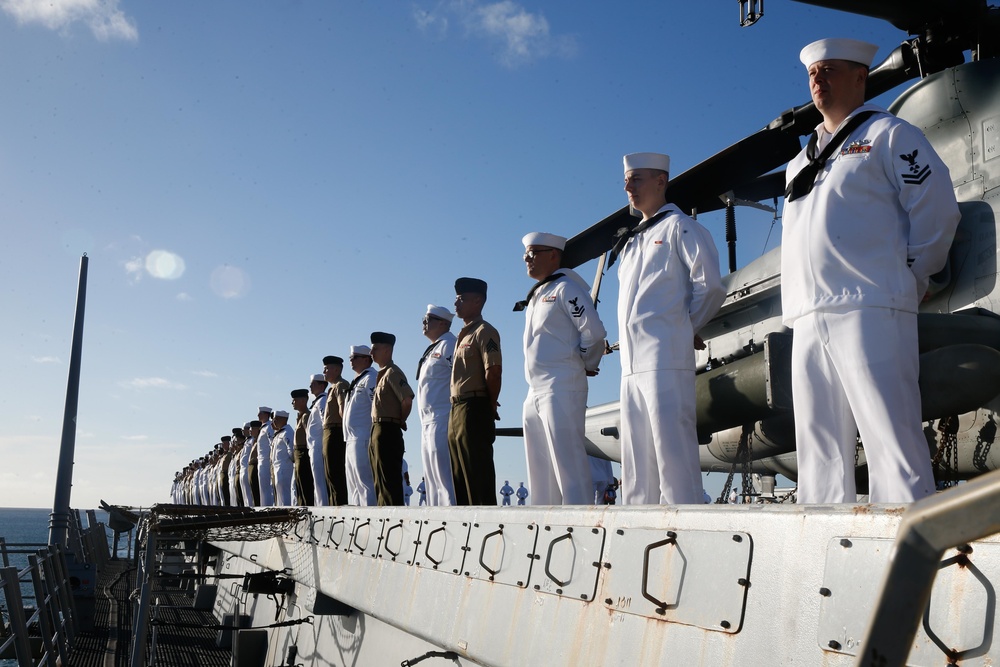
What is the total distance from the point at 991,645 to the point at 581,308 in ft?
10.1

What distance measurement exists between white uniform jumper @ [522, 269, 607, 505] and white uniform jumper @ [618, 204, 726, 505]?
67 centimetres

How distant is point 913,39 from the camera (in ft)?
19.2

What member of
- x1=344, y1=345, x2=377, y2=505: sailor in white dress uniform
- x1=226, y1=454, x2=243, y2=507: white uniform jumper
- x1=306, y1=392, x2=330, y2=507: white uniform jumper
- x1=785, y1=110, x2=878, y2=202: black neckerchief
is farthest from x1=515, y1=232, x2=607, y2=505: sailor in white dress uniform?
x1=226, y1=454, x2=243, y2=507: white uniform jumper

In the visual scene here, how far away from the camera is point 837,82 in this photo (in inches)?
113

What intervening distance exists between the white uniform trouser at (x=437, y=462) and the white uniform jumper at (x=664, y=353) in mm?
3119

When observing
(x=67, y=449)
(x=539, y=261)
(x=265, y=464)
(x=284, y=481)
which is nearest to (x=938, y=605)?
(x=539, y=261)

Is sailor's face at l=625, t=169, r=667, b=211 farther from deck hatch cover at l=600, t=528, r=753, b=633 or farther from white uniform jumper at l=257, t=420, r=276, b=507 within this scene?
white uniform jumper at l=257, t=420, r=276, b=507

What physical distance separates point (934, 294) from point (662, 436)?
2.58 metres

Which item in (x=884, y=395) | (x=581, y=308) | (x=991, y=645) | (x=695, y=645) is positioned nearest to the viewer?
(x=991, y=645)

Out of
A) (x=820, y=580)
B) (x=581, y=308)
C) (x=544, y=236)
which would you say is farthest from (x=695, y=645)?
(x=544, y=236)

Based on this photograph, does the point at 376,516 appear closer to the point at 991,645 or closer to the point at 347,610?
the point at 347,610

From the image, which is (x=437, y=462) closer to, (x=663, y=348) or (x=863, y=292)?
(x=663, y=348)

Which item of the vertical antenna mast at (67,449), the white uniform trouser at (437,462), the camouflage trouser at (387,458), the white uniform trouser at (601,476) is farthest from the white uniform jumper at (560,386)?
the vertical antenna mast at (67,449)

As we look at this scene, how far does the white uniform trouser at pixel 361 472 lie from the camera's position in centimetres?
820
